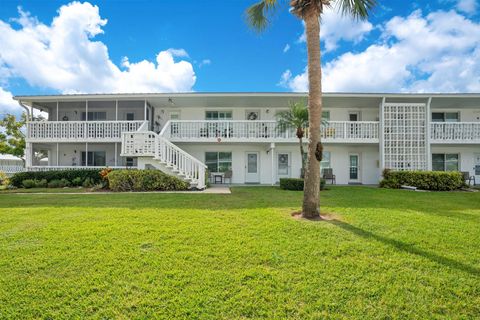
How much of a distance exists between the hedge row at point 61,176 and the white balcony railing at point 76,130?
2.24 metres

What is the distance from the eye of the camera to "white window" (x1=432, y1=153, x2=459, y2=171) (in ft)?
51.9

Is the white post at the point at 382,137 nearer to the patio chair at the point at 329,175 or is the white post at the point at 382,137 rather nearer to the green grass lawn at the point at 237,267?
the patio chair at the point at 329,175

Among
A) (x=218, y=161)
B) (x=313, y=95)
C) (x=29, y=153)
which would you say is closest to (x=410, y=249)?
(x=313, y=95)

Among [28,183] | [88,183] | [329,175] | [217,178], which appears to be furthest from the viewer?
[217,178]

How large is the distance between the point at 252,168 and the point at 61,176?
11.2 m

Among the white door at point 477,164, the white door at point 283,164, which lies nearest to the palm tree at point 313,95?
the white door at point 283,164

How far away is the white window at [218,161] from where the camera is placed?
51.5ft

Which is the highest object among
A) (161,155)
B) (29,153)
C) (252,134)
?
(252,134)

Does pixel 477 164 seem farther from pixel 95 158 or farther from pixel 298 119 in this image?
pixel 95 158

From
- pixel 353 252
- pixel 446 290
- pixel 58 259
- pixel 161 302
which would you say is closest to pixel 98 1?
pixel 58 259

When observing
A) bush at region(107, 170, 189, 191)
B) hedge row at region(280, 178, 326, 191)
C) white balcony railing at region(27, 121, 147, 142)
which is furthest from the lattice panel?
white balcony railing at region(27, 121, 147, 142)

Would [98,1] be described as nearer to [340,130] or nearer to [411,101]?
[340,130]

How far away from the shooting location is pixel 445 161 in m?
15.9

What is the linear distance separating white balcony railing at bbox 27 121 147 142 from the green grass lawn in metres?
9.37
